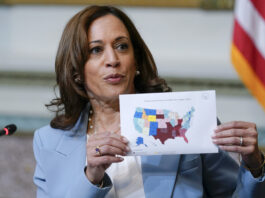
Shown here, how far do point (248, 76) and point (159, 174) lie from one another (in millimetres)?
1565

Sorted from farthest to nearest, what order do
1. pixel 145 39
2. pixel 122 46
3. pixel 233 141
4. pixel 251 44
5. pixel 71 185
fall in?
1. pixel 145 39
2. pixel 251 44
3. pixel 122 46
4. pixel 71 185
5. pixel 233 141

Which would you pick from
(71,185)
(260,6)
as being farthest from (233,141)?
(260,6)

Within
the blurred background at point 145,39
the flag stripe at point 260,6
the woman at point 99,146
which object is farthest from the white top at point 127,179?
the blurred background at point 145,39

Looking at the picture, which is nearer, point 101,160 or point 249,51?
point 101,160

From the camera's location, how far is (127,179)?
163 cm

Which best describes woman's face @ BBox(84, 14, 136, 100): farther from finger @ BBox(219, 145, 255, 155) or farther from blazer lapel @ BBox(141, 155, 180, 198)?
finger @ BBox(219, 145, 255, 155)

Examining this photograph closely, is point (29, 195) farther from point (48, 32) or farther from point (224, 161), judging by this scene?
point (224, 161)

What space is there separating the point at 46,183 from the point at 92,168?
1.19ft

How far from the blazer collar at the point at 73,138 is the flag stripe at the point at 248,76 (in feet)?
4.76

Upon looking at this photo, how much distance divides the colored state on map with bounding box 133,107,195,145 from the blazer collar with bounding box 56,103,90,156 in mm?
368

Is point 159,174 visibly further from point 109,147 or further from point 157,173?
point 109,147

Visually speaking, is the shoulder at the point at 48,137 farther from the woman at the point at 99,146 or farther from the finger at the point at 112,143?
the finger at the point at 112,143

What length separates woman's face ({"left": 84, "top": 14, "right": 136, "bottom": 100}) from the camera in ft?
5.30

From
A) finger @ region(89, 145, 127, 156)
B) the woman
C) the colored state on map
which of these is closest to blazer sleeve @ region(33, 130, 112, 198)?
the woman
